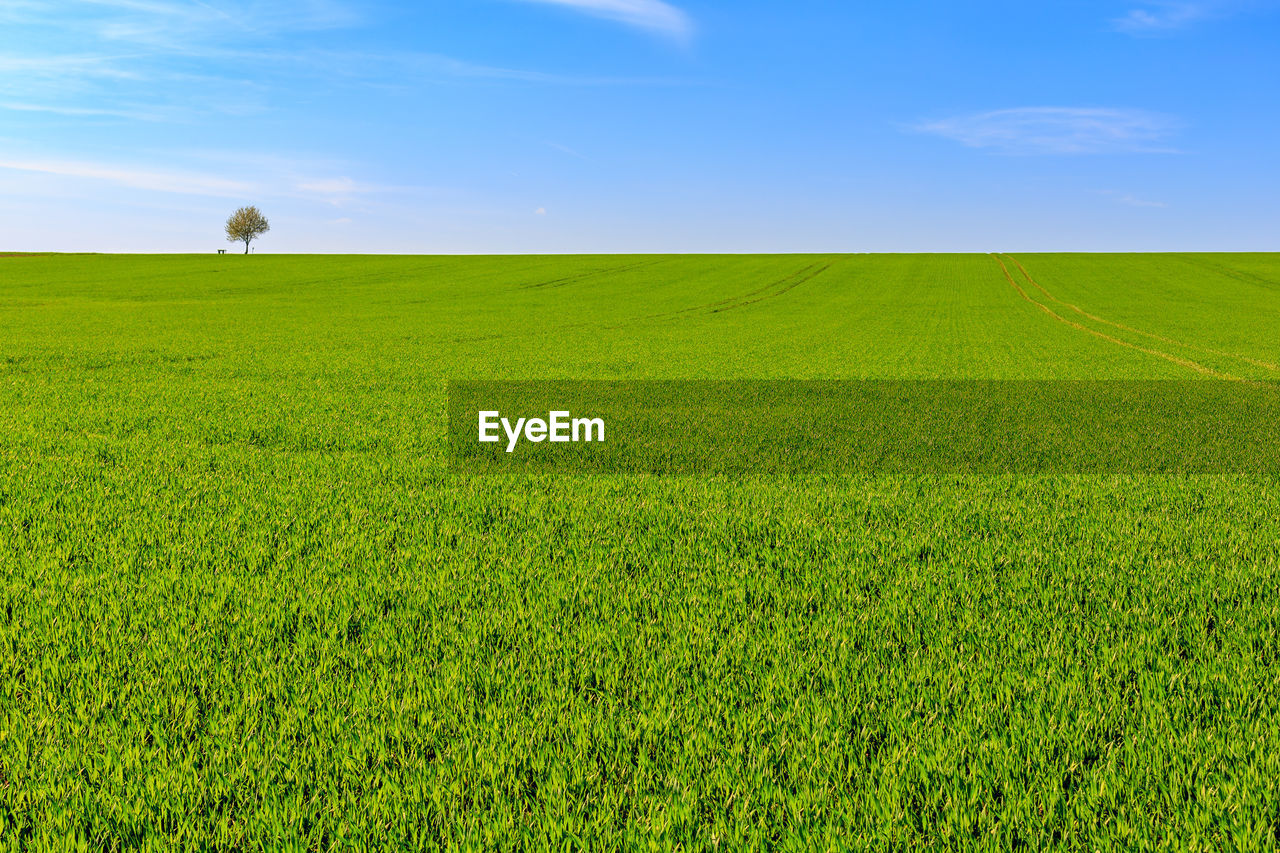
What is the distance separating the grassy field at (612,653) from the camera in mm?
3164

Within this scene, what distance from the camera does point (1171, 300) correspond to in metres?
49.7

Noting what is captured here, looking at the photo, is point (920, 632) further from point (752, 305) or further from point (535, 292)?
point (535, 292)

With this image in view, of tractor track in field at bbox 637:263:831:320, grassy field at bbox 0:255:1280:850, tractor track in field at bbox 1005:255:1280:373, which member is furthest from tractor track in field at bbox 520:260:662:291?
grassy field at bbox 0:255:1280:850

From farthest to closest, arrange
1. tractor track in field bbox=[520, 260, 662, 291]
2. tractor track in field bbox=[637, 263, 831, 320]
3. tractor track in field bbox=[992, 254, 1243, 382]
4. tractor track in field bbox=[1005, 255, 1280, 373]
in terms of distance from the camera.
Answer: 1. tractor track in field bbox=[520, 260, 662, 291]
2. tractor track in field bbox=[637, 263, 831, 320]
3. tractor track in field bbox=[1005, 255, 1280, 373]
4. tractor track in field bbox=[992, 254, 1243, 382]

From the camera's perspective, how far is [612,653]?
4.44 metres

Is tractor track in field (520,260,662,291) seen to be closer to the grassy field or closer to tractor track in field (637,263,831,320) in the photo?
tractor track in field (637,263,831,320)

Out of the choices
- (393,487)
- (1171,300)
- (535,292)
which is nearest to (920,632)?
(393,487)

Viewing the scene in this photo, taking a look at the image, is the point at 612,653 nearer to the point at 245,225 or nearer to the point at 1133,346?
the point at 1133,346

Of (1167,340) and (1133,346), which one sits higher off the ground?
(1167,340)

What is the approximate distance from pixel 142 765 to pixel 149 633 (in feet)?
4.72

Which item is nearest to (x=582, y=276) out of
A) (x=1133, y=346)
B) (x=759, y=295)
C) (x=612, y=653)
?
(x=759, y=295)

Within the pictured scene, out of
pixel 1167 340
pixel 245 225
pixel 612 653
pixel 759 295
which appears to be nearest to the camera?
pixel 612 653

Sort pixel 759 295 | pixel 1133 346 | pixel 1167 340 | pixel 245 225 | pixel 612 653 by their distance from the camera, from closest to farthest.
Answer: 1. pixel 612 653
2. pixel 1133 346
3. pixel 1167 340
4. pixel 759 295
5. pixel 245 225

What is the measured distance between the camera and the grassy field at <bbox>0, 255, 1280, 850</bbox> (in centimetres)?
316
